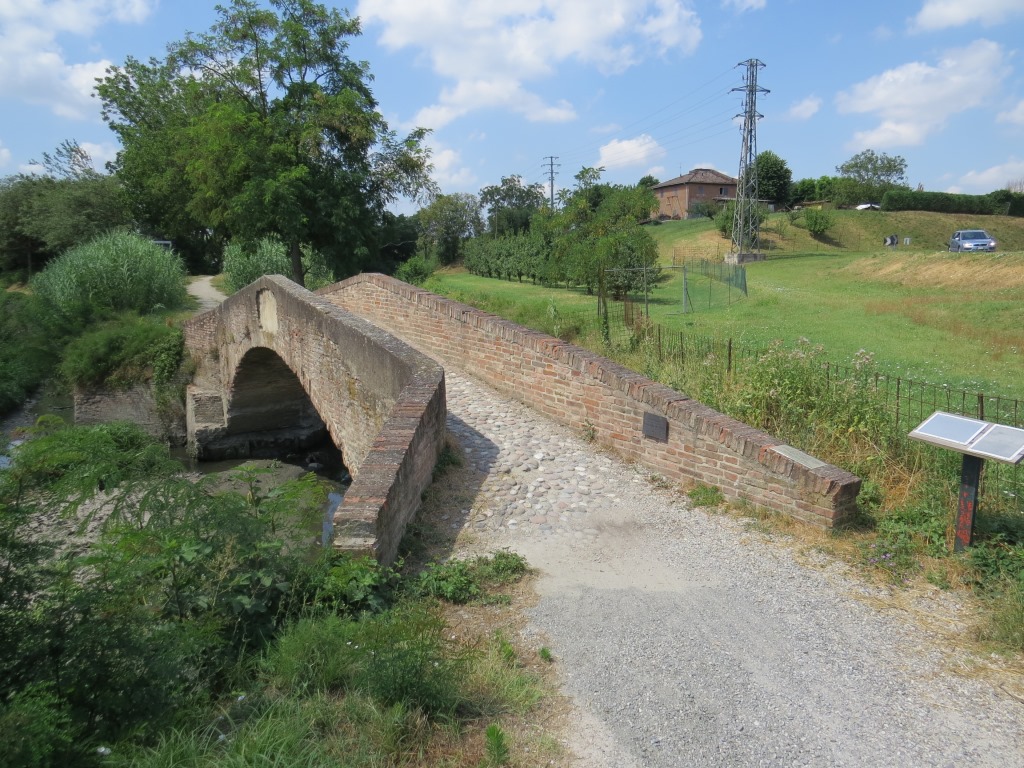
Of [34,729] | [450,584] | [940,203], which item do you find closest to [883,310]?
[450,584]

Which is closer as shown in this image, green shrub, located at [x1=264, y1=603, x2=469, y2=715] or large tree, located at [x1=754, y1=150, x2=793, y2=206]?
green shrub, located at [x1=264, y1=603, x2=469, y2=715]

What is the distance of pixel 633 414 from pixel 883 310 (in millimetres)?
14475

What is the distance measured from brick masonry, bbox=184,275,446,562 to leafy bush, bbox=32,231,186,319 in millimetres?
6120

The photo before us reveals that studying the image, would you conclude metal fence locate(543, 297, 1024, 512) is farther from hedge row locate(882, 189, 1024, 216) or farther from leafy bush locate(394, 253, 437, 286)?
hedge row locate(882, 189, 1024, 216)

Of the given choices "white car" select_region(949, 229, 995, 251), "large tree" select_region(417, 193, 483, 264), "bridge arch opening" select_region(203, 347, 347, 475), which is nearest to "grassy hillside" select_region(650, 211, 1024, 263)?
"white car" select_region(949, 229, 995, 251)

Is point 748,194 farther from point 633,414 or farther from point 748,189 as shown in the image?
point 633,414

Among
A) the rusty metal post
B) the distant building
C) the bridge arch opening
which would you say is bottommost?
the bridge arch opening

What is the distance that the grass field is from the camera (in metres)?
12.0

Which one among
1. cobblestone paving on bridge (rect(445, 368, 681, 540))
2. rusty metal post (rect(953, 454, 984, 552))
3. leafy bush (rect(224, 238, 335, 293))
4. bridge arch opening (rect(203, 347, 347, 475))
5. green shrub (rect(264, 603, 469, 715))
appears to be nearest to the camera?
green shrub (rect(264, 603, 469, 715))

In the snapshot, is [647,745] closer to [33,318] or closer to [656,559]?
[656,559]

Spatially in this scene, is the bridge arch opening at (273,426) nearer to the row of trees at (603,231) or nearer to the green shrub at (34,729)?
the row of trees at (603,231)

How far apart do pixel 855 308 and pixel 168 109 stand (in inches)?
A: 1171

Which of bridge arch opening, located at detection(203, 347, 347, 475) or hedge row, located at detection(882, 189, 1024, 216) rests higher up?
hedge row, located at detection(882, 189, 1024, 216)

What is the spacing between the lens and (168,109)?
3181 cm
